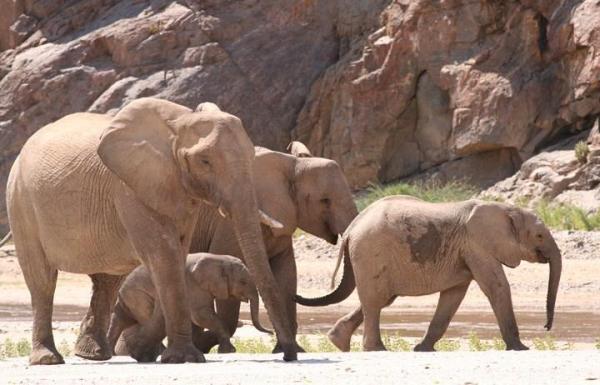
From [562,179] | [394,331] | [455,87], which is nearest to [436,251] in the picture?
[394,331]

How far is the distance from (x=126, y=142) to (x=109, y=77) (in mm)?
27072

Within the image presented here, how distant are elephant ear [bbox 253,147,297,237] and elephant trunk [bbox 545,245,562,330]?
2.69 meters

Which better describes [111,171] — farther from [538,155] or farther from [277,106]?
[277,106]

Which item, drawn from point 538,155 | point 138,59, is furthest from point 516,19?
point 138,59

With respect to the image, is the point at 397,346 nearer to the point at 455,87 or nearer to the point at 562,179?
the point at 562,179

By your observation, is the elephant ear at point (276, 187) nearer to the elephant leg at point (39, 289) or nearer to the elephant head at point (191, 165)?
the elephant leg at point (39, 289)

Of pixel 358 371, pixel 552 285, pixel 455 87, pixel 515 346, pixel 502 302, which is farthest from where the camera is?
pixel 455 87

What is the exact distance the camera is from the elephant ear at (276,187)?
14492 millimetres

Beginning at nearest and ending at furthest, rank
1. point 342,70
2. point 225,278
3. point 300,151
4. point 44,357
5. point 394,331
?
point 44,357, point 225,278, point 300,151, point 394,331, point 342,70

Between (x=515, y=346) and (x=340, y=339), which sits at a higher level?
(x=515, y=346)

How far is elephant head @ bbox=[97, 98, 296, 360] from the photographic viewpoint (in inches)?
416

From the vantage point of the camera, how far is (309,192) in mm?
14734

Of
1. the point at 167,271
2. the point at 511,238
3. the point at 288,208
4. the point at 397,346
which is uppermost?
the point at 167,271

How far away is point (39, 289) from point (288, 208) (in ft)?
11.2
